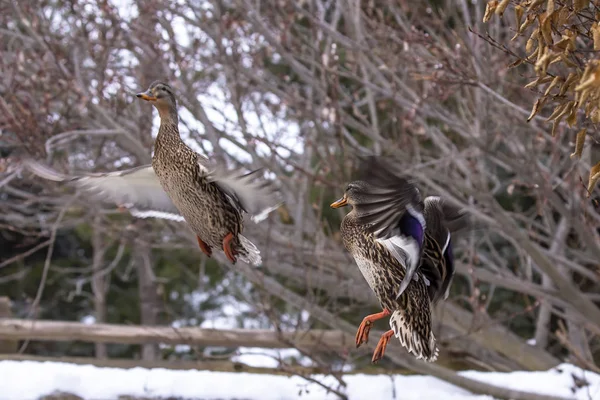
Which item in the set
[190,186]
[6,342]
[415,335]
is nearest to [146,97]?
[190,186]

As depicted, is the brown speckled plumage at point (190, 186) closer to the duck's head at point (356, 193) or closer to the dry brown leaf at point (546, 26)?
the duck's head at point (356, 193)

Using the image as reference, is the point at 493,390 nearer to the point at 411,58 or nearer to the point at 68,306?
the point at 411,58

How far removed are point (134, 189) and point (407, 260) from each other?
0.85 metres

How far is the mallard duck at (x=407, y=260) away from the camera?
1774 mm

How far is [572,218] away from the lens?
502cm

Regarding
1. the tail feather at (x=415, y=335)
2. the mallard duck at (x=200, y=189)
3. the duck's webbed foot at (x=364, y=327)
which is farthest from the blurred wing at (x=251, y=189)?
the tail feather at (x=415, y=335)

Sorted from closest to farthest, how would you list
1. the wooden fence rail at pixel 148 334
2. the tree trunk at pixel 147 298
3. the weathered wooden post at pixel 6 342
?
the wooden fence rail at pixel 148 334
the weathered wooden post at pixel 6 342
the tree trunk at pixel 147 298

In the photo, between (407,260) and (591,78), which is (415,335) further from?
(591,78)

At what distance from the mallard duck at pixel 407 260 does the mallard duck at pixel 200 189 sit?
0.21 m

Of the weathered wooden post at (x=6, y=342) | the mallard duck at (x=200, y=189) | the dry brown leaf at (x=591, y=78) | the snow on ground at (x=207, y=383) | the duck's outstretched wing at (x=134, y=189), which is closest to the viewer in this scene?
the dry brown leaf at (x=591, y=78)

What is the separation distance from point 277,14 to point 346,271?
2159 mm

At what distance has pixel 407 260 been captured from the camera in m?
1.88

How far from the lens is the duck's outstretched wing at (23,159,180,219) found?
2.09 m

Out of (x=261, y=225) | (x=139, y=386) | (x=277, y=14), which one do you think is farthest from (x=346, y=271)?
(x=277, y=14)
